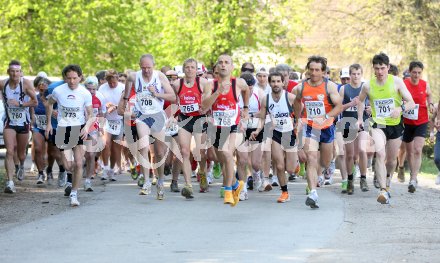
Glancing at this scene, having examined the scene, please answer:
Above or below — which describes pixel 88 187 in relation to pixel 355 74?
below

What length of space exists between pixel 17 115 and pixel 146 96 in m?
2.52

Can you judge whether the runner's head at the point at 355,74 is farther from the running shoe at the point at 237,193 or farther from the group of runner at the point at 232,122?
the running shoe at the point at 237,193

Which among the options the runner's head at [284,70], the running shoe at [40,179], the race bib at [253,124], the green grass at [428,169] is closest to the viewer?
the race bib at [253,124]

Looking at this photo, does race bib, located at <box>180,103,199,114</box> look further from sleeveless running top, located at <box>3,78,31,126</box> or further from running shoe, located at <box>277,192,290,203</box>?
sleeveless running top, located at <box>3,78,31,126</box>

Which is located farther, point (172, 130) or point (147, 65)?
point (172, 130)

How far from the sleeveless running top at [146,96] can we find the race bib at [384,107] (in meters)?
3.14

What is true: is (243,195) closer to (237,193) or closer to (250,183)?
(237,193)

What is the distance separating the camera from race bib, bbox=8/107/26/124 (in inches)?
680

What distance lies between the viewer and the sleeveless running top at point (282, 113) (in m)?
16.2

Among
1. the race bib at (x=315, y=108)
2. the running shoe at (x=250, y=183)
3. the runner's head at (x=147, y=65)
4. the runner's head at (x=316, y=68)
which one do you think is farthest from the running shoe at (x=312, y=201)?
the running shoe at (x=250, y=183)

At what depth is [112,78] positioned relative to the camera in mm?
20047

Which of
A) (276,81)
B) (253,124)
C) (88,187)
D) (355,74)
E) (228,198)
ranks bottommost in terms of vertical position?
(88,187)

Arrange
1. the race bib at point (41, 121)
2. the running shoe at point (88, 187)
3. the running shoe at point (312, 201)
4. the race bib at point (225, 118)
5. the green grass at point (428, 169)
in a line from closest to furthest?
the running shoe at point (312, 201) < the race bib at point (225, 118) < the running shoe at point (88, 187) < the race bib at point (41, 121) < the green grass at point (428, 169)

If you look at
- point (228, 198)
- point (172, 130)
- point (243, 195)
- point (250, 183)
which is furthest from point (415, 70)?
point (228, 198)
